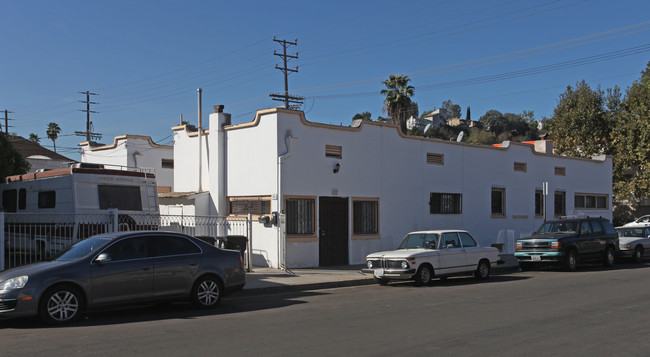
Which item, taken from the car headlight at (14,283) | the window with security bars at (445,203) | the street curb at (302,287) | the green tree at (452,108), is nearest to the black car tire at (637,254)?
the window with security bars at (445,203)

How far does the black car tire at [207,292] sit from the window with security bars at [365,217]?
907 centimetres

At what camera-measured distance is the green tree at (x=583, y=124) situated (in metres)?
40.0

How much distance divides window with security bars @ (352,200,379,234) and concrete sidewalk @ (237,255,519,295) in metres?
1.72

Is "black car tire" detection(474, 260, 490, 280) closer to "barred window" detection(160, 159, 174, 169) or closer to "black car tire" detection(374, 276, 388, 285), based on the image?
"black car tire" detection(374, 276, 388, 285)

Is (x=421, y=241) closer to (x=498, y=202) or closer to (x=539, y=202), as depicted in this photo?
(x=498, y=202)

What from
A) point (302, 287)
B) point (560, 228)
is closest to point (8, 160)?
point (302, 287)

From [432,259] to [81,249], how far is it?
8.57 meters

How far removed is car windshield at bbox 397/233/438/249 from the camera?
15328mm

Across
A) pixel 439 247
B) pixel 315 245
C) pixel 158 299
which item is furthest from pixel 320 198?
pixel 158 299

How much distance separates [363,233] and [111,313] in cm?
1077

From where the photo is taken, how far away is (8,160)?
19.4m

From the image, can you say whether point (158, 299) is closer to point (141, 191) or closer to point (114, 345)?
point (114, 345)

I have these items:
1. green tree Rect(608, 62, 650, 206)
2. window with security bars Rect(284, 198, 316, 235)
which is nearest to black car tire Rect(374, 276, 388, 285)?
window with security bars Rect(284, 198, 316, 235)

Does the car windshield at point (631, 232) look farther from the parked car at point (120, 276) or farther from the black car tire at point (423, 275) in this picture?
the parked car at point (120, 276)
